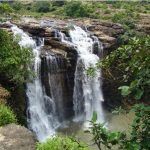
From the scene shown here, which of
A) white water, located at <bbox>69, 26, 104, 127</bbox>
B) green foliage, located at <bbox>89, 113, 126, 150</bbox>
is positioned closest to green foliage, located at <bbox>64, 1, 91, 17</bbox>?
white water, located at <bbox>69, 26, 104, 127</bbox>

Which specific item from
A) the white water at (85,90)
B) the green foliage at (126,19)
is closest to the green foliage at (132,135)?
the white water at (85,90)

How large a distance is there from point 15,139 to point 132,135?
20.1 feet

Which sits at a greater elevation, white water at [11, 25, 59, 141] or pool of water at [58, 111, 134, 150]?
white water at [11, 25, 59, 141]

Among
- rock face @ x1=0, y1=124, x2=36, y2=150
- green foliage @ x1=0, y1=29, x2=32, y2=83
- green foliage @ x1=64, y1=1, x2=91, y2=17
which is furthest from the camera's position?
green foliage @ x1=64, y1=1, x2=91, y2=17

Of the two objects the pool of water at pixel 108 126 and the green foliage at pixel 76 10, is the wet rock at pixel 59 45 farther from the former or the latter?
the green foliage at pixel 76 10

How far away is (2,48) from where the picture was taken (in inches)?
738

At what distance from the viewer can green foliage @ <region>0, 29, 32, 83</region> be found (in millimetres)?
18047

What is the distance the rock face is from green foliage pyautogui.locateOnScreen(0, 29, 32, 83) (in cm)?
680

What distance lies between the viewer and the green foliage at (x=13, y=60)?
59.2 ft

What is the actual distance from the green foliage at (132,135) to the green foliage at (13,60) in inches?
523

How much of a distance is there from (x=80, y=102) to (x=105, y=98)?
7.62ft

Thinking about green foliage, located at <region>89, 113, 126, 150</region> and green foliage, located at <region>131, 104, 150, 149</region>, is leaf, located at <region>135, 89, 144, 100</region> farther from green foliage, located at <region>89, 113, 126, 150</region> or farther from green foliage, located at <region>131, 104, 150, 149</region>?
green foliage, located at <region>89, 113, 126, 150</region>

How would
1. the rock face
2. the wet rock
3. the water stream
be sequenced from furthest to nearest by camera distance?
1. the wet rock
2. the water stream
3. the rock face

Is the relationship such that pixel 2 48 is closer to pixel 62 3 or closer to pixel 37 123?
pixel 37 123
